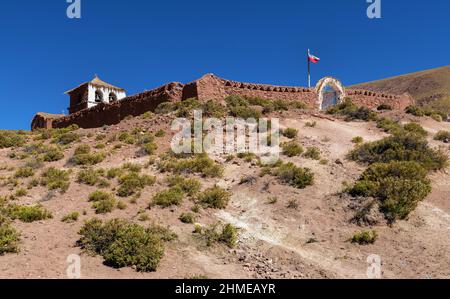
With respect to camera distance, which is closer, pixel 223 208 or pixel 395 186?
pixel 395 186

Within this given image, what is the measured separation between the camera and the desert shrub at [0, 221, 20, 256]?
9.32 meters

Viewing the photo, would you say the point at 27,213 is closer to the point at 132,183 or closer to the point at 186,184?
the point at 132,183

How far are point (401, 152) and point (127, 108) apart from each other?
49.6ft

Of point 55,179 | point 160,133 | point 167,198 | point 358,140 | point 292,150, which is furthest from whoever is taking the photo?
point 160,133

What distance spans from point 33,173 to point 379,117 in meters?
17.9

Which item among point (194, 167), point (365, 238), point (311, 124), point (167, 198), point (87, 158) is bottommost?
point (365, 238)

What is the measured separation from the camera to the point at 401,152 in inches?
612

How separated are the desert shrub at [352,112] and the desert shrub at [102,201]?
589 inches

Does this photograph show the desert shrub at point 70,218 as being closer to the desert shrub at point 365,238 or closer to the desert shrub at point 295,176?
the desert shrub at point 295,176

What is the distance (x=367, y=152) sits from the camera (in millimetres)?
16359

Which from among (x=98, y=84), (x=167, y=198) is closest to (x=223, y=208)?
(x=167, y=198)

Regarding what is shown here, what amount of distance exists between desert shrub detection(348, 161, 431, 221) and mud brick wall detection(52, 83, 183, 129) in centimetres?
1219

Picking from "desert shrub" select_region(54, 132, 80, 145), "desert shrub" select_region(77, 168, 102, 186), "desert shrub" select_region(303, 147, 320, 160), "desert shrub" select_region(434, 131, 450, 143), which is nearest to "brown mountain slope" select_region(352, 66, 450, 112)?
"desert shrub" select_region(434, 131, 450, 143)
